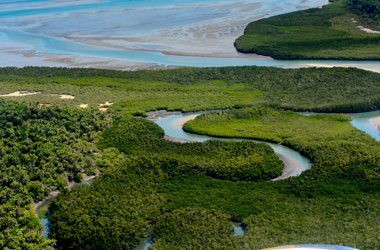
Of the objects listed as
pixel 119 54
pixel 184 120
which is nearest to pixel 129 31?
pixel 119 54

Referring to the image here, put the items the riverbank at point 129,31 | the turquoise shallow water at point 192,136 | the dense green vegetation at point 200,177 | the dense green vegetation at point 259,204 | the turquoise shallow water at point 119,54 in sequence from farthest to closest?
the riverbank at point 129,31 → the turquoise shallow water at point 119,54 → the turquoise shallow water at point 192,136 → the dense green vegetation at point 200,177 → the dense green vegetation at point 259,204

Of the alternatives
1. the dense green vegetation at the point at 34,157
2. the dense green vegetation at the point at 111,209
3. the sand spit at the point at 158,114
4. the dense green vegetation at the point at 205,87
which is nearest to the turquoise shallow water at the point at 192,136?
the sand spit at the point at 158,114

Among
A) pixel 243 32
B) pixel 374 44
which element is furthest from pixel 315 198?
pixel 243 32

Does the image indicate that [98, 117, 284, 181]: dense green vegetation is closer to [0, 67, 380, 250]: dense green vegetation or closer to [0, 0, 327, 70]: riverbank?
[0, 67, 380, 250]: dense green vegetation

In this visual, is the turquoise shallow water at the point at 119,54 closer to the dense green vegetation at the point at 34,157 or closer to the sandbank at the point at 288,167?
the dense green vegetation at the point at 34,157

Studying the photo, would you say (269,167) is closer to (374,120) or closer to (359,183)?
(359,183)

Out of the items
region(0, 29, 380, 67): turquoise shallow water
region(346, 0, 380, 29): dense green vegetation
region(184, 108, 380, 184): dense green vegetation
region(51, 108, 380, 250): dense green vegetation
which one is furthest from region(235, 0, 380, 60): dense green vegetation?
region(51, 108, 380, 250): dense green vegetation

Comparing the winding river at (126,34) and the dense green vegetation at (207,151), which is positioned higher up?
the winding river at (126,34)
